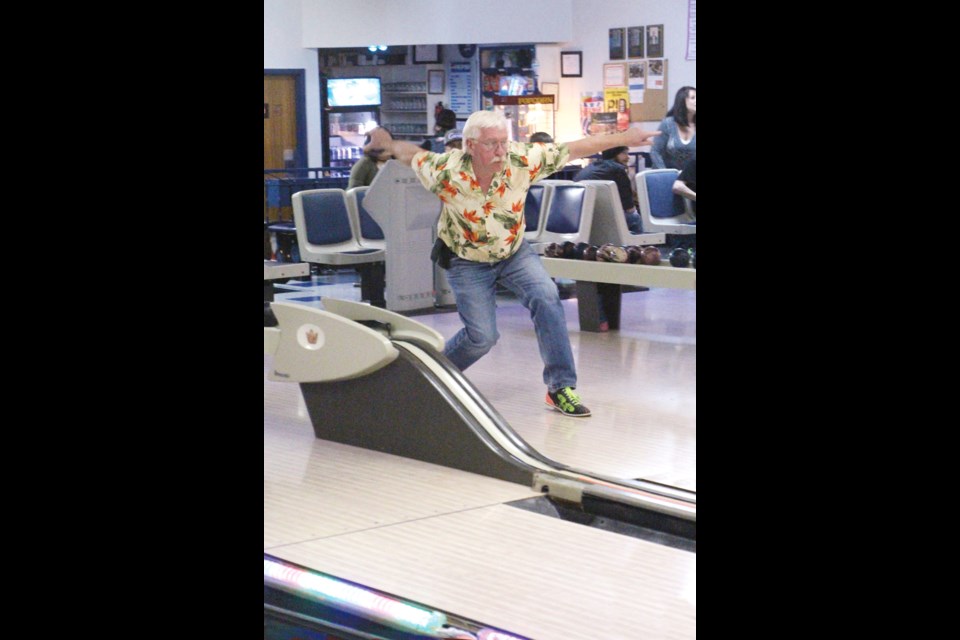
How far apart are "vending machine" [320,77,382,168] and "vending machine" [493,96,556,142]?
2.44m

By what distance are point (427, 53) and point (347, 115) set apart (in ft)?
3.91

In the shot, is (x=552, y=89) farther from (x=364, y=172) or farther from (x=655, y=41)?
(x=364, y=172)

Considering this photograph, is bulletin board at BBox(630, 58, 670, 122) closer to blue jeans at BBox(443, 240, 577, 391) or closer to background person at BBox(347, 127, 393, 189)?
background person at BBox(347, 127, 393, 189)

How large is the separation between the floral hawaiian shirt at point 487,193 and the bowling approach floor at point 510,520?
80 cm

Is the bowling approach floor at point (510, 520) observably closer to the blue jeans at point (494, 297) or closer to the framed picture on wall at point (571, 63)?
the blue jeans at point (494, 297)

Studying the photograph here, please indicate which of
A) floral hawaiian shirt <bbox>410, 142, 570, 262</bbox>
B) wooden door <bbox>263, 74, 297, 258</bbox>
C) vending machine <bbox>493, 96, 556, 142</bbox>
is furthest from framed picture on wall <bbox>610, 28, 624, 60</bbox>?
floral hawaiian shirt <bbox>410, 142, 570, 262</bbox>

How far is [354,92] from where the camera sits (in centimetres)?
1522

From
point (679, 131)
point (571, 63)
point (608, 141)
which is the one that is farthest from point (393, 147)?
point (571, 63)

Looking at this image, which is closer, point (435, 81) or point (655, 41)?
point (655, 41)
